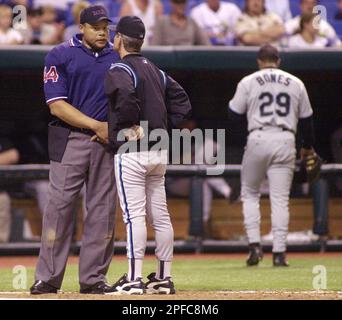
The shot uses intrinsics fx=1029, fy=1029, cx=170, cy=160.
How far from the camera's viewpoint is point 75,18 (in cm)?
1165

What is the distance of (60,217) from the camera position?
6164 millimetres

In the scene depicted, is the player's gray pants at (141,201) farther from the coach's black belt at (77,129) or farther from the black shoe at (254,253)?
the black shoe at (254,253)

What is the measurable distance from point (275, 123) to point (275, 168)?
1.28 ft

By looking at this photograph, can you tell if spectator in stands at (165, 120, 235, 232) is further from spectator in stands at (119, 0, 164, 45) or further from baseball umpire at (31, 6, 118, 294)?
baseball umpire at (31, 6, 118, 294)

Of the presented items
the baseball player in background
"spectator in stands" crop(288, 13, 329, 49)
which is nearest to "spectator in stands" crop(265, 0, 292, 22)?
"spectator in stands" crop(288, 13, 329, 49)

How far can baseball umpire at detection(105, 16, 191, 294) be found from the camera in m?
5.86

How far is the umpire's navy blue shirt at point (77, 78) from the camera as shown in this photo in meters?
6.13

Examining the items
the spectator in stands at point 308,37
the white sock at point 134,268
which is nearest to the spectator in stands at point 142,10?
the spectator in stands at point 308,37

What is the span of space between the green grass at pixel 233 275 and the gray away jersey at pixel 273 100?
4.13ft

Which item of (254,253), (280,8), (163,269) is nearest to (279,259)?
(254,253)

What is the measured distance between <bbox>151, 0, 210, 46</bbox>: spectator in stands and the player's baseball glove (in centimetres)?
245

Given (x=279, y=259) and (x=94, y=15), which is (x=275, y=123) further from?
(x=94, y=15)
